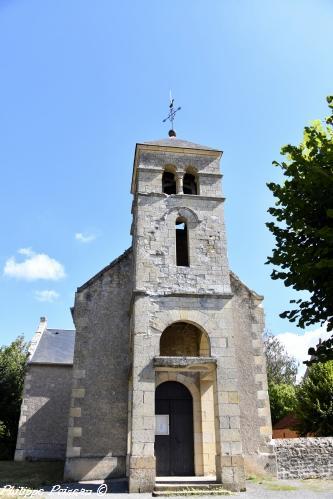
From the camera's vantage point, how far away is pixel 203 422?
40.2ft

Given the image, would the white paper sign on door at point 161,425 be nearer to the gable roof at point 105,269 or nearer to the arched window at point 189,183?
the gable roof at point 105,269

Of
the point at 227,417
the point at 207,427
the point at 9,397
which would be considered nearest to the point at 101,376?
the point at 207,427

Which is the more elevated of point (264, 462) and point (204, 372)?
point (204, 372)

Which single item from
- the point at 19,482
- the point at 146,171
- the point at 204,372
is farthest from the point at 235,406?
the point at 146,171

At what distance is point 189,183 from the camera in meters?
15.0

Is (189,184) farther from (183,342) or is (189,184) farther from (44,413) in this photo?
(44,413)

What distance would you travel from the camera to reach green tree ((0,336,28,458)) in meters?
20.4

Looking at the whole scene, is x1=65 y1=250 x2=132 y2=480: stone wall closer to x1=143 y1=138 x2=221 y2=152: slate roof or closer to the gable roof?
the gable roof

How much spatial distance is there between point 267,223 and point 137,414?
19.0ft

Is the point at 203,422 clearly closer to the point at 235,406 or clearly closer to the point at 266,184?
the point at 235,406

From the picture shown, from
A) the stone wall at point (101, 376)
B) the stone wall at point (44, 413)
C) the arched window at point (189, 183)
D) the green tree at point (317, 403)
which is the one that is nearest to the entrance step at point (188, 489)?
the stone wall at point (101, 376)

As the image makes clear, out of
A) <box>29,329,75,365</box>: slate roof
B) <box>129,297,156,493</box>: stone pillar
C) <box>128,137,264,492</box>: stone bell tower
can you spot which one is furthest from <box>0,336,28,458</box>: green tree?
<box>129,297,156,493</box>: stone pillar

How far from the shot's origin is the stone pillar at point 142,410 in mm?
9703

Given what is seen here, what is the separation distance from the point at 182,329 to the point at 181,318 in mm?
2076
